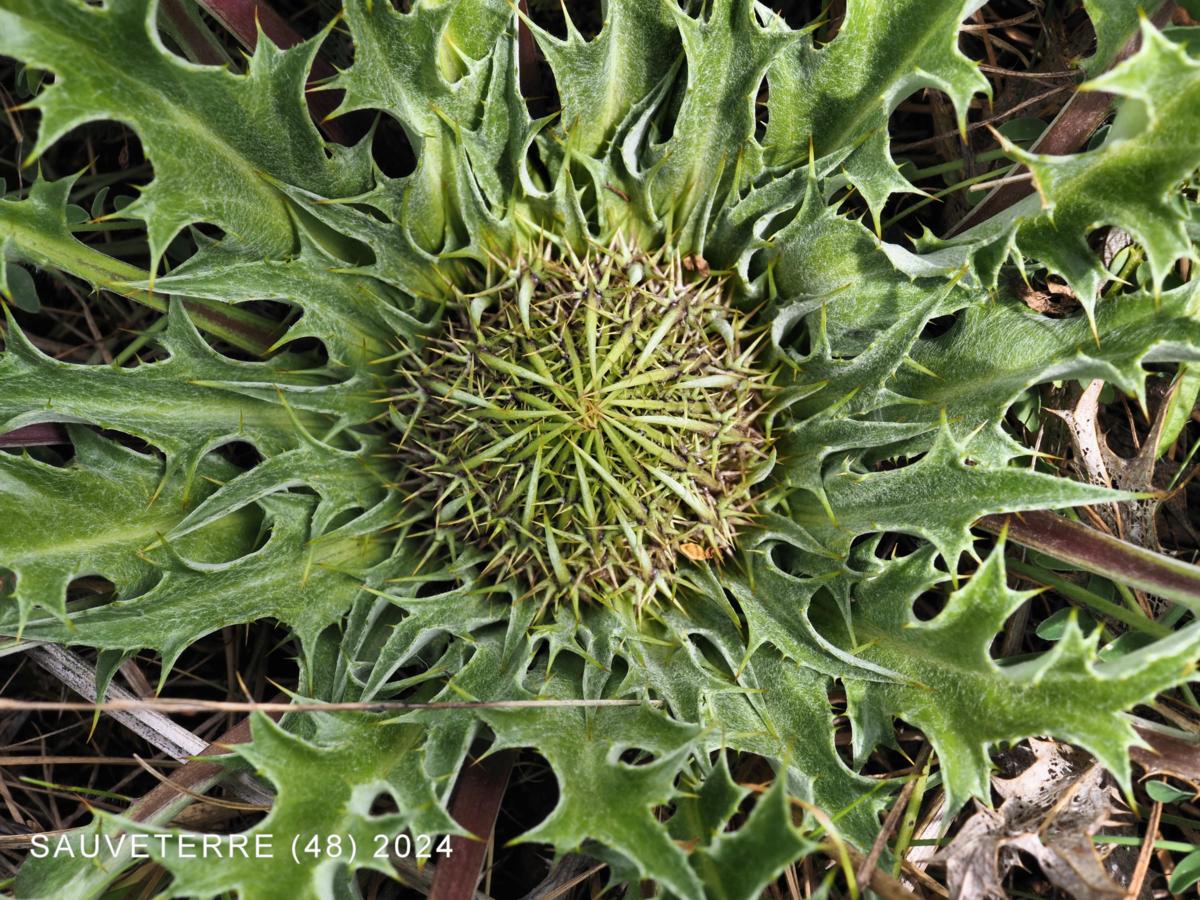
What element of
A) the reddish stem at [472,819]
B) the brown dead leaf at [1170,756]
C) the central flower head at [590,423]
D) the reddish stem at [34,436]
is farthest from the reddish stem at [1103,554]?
the reddish stem at [34,436]

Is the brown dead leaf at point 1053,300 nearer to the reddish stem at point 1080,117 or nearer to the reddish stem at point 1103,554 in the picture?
the reddish stem at point 1080,117

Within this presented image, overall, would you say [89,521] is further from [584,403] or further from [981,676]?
[981,676]

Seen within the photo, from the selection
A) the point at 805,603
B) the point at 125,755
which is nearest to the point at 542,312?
the point at 805,603

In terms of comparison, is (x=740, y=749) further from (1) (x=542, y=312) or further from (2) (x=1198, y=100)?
(2) (x=1198, y=100)

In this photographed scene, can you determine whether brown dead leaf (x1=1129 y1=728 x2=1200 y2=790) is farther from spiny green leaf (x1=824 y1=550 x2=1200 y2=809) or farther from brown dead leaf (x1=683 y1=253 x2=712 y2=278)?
brown dead leaf (x1=683 y1=253 x2=712 y2=278)

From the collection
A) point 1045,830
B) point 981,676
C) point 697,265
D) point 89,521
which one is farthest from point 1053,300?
point 89,521

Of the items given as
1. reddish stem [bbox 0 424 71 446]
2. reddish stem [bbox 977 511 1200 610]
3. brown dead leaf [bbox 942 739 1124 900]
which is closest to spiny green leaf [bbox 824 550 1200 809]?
reddish stem [bbox 977 511 1200 610]
